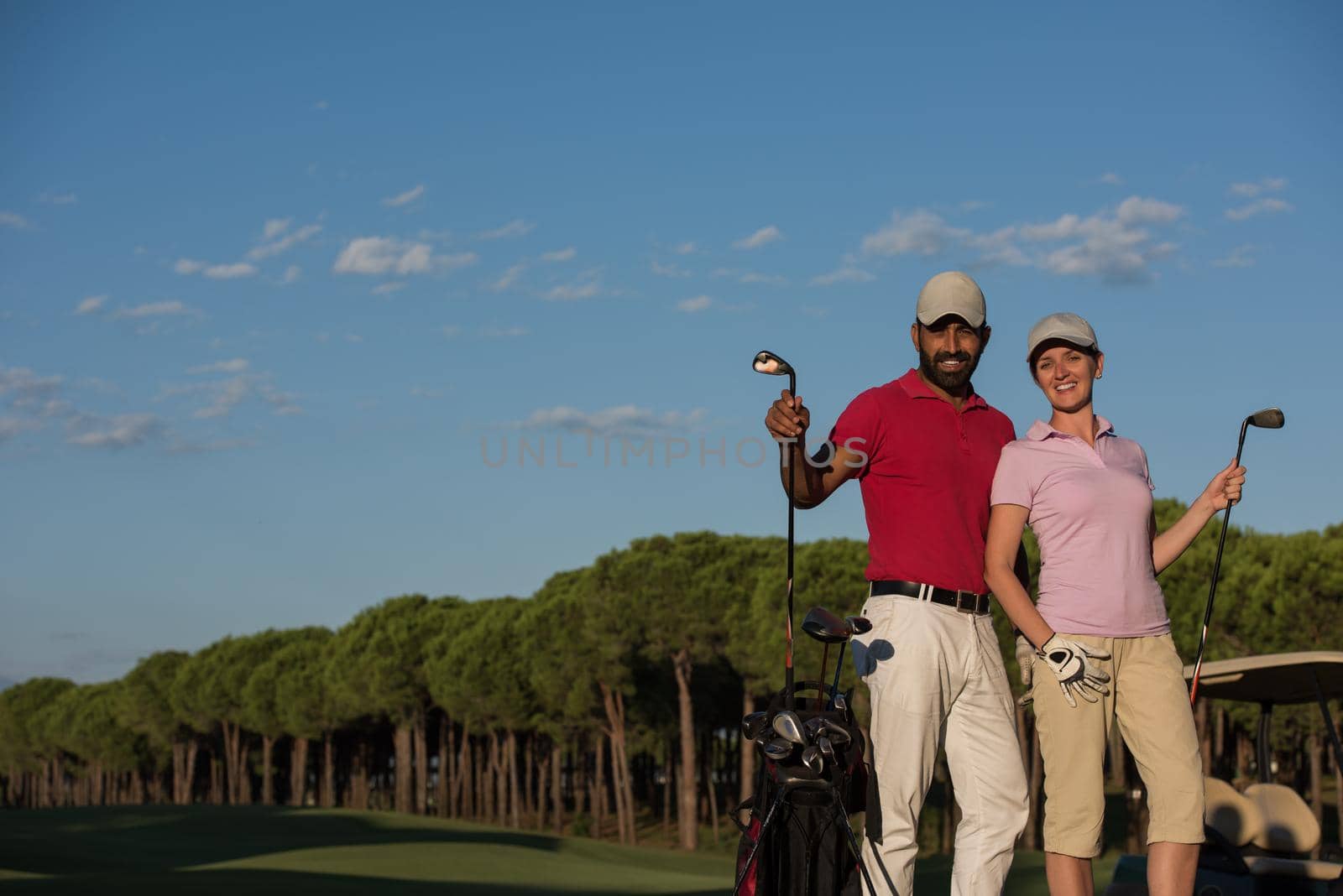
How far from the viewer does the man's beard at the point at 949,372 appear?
23.0 ft

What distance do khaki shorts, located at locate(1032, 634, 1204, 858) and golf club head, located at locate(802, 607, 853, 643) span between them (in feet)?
3.65

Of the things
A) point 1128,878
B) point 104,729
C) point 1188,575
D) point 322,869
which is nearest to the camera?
point 1128,878

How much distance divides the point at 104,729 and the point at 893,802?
11855cm

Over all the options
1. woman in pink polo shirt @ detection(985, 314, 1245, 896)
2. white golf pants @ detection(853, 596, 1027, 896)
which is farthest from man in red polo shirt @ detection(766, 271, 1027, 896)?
woman in pink polo shirt @ detection(985, 314, 1245, 896)

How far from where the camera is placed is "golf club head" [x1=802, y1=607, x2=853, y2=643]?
5.98m

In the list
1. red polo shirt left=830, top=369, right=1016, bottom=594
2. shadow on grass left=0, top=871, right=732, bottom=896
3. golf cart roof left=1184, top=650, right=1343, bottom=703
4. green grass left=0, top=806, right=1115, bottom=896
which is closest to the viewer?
red polo shirt left=830, top=369, right=1016, bottom=594

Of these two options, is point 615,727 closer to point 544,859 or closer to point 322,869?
point 544,859

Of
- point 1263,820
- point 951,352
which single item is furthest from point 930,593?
point 1263,820

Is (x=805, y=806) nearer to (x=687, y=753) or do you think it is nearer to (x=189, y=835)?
(x=189, y=835)

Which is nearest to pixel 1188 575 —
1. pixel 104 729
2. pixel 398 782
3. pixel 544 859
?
pixel 544 859

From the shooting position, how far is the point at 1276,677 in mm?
10000

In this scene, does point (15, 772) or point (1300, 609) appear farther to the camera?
point (15, 772)

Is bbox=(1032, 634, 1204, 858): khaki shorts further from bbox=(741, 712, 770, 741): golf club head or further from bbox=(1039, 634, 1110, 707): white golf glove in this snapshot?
bbox=(741, 712, 770, 741): golf club head

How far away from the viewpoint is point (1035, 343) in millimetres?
7039
